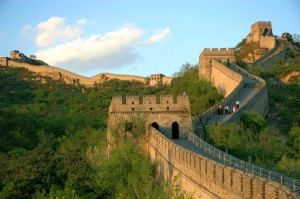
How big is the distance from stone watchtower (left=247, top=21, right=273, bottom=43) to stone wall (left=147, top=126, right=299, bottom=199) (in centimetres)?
6197

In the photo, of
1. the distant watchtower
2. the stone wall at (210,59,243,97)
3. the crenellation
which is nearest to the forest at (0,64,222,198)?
the stone wall at (210,59,243,97)

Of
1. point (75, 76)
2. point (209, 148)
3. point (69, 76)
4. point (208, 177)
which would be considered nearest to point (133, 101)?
point (209, 148)

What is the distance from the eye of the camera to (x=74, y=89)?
3078 inches

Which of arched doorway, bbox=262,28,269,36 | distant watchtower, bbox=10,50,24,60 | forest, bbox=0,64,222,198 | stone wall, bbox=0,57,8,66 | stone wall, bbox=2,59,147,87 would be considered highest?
arched doorway, bbox=262,28,269,36

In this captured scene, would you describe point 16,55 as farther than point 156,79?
Yes

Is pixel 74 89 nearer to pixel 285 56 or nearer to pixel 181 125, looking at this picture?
pixel 285 56

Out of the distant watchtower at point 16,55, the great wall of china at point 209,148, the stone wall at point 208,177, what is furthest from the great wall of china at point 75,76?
the stone wall at point 208,177

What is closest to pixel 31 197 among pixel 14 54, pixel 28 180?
pixel 28 180

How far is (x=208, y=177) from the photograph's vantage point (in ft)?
48.9

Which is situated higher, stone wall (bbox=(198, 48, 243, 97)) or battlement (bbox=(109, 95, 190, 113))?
stone wall (bbox=(198, 48, 243, 97))

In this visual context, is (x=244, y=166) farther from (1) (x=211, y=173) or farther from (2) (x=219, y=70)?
(2) (x=219, y=70)

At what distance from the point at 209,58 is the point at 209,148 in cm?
3338

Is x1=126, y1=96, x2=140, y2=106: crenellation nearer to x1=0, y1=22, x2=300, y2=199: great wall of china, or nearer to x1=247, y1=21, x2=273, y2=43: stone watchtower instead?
x1=0, y1=22, x2=300, y2=199: great wall of china

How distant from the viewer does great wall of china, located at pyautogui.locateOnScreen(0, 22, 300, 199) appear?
1233 cm
